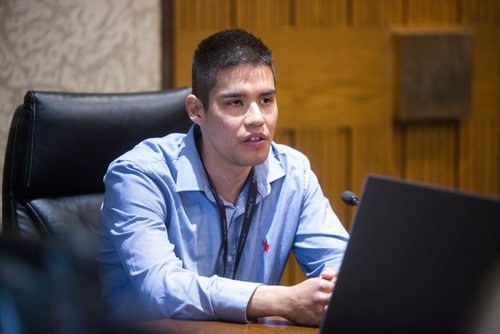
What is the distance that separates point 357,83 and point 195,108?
1778mm

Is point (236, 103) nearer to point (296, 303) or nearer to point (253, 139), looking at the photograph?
point (253, 139)

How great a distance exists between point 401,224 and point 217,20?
2.49m

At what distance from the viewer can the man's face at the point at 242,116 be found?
199cm

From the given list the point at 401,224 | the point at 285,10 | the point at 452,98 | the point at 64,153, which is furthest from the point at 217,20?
the point at 401,224

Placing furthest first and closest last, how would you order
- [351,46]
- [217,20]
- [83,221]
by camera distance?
[351,46], [217,20], [83,221]

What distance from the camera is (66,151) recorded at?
2.07 metres

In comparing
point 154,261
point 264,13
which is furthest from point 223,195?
point 264,13

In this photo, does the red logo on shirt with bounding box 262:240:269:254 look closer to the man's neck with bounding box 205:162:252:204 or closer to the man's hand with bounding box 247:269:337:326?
the man's neck with bounding box 205:162:252:204

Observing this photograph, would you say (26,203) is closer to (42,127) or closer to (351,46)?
(42,127)

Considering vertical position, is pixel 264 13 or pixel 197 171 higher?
pixel 264 13

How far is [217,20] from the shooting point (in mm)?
3492

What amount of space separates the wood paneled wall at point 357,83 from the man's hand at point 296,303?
187cm

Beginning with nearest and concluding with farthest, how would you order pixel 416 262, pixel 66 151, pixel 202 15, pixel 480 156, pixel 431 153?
pixel 416 262, pixel 66 151, pixel 202 15, pixel 431 153, pixel 480 156

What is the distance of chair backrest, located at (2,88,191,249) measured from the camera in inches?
79.8
